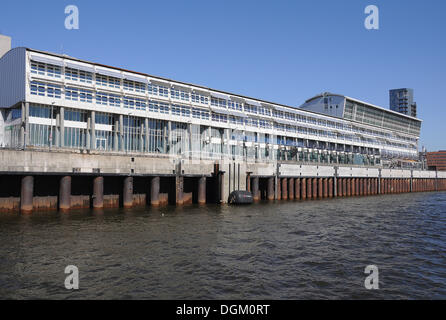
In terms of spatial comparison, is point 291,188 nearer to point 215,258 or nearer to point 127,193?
point 127,193

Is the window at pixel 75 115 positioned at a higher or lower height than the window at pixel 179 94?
lower

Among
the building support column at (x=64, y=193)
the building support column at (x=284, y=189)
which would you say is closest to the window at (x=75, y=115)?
the building support column at (x=64, y=193)

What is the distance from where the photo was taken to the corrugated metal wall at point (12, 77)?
43531 millimetres

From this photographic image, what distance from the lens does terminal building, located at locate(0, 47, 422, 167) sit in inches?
1747

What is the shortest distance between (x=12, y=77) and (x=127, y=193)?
24686 millimetres

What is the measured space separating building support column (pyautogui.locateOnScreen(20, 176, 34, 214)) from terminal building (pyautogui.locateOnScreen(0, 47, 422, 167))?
12.0ft

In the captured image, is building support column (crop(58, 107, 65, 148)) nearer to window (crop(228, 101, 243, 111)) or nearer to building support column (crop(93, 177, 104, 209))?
building support column (crop(93, 177, 104, 209))

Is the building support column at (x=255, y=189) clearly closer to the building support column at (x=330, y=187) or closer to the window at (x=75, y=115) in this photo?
the building support column at (x=330, y=187)

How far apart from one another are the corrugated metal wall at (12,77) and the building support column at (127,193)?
60.4ft

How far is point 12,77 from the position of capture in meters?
45.8

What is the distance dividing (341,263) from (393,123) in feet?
397

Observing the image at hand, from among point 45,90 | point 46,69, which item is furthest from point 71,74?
point 45,90

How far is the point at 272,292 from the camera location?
13180 millimetres

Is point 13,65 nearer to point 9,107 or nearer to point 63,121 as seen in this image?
point 9,107
